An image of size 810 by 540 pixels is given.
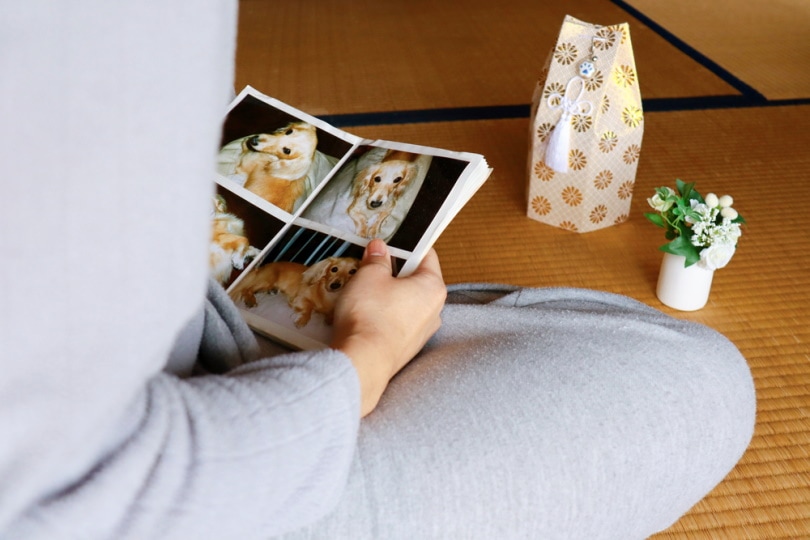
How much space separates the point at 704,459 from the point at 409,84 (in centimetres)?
150

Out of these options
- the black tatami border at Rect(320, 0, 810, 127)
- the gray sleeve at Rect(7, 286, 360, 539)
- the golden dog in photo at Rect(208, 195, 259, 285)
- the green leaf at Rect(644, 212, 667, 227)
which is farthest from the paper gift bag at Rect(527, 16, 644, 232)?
the gray sleeve at Rect(7, 286, 360, 539)

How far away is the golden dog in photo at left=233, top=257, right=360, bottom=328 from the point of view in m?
0.72

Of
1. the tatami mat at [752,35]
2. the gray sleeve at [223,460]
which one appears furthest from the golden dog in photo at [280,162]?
the tatami mat at [752,35]

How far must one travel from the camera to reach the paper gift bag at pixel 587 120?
126cm

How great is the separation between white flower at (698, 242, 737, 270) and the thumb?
602mm

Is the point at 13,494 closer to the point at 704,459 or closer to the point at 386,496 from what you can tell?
the point at 386,496

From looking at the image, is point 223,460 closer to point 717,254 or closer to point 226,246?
point 226,246

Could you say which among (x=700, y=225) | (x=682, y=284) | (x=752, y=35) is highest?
(x=752, y=35)

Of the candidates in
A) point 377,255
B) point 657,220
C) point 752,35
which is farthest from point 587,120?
point 752,35

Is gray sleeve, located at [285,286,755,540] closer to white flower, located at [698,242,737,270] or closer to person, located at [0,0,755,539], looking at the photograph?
person, located at [0,0,755,539]

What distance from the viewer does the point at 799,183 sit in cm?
151

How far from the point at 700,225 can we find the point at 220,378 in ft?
2.86

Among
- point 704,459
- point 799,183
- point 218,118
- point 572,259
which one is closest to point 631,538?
point 704,459

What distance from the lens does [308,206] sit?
839 millimetres
